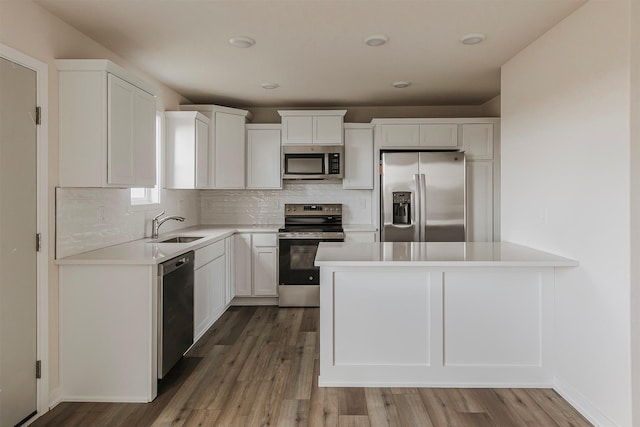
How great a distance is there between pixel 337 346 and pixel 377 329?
0.29 m

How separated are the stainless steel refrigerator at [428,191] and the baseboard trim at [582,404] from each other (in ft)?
6.76

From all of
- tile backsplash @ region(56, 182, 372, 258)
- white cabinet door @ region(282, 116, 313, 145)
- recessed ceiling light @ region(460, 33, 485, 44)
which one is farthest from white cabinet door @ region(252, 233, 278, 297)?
recessed ceiling light @ region(460, 33, 485, 44)

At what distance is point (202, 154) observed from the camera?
4.32 metres

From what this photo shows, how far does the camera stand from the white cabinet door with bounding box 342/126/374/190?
4820 mm

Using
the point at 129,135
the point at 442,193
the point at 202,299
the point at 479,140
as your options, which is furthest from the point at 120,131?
the point at 479,140

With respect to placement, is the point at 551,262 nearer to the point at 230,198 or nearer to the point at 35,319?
the point at 35,319

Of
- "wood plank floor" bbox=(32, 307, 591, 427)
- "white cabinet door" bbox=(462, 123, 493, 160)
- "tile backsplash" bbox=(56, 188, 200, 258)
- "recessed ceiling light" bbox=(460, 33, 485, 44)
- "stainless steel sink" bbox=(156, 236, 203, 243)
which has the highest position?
"recessed ceiling light" bbox=(460, 33, 485, 44)

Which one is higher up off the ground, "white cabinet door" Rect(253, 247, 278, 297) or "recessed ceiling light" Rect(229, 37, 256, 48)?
"recessed ceiling light" Rect(229, 37, 256, 48)

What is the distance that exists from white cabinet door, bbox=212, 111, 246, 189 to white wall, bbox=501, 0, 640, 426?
10.1 ft

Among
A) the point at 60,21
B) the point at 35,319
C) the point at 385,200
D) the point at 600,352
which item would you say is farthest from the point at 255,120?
the point at 600,352

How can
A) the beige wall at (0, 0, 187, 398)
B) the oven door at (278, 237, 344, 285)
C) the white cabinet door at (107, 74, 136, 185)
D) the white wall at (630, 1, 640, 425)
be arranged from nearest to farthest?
1. the white wall at (630, 1, 640, 425)
2. the beige wall at (0, 0, 187, 398)
3. the white cabinet door at (107, 74, 136, 185)
4. the oven door at (278, 237, 344, 285)

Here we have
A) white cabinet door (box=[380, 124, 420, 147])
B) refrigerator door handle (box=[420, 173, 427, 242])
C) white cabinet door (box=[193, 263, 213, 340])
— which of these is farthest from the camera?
white cabinet door (box=[380, 124, 420, 147])

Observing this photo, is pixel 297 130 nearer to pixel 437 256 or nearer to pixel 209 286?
pixel 209 286

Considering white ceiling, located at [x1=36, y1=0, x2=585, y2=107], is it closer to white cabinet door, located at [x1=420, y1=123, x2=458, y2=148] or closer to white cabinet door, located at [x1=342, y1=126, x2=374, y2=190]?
white cabinet door, located at [x1=420, y1=123, x2=458, y2=148]
